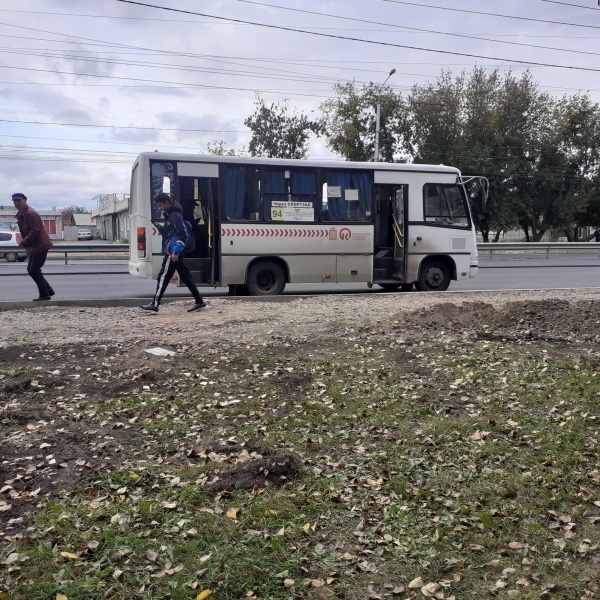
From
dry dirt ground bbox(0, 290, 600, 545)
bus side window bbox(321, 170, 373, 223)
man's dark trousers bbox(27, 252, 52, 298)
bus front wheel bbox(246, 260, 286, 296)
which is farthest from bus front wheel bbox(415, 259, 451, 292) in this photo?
man's dark trousers bbox(27, 252, 52, 298)

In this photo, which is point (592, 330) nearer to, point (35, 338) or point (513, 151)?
point (35, 338)

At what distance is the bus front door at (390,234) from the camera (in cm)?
1667

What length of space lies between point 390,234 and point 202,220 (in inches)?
176

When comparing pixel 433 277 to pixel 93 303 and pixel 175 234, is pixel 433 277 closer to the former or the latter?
pixel 175 234

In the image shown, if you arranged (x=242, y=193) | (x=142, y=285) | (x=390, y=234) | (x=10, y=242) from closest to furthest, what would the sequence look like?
1. (x=242, y=193)
2. (x=390, y=234)
3. (x=142, y=285)
4. (x=10, y=242)

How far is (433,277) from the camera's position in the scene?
1700cm

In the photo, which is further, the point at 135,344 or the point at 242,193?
the point at 242,193

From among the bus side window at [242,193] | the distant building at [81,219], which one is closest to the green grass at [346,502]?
the bus side window at [242,193]

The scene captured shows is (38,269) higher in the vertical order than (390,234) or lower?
lower

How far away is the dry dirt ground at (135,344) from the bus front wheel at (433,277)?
2.16 metres

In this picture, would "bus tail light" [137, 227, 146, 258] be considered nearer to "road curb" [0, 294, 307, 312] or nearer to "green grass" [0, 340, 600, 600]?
"road curb" [0, 294, 307, 312]

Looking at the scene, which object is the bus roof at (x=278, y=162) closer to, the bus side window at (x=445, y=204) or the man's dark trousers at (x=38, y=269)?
the bus side window at (x=445, y=204)

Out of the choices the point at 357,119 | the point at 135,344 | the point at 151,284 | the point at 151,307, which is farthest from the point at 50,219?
the point at 135,344

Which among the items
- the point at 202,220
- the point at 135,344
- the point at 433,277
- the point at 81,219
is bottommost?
the point at 135,344
